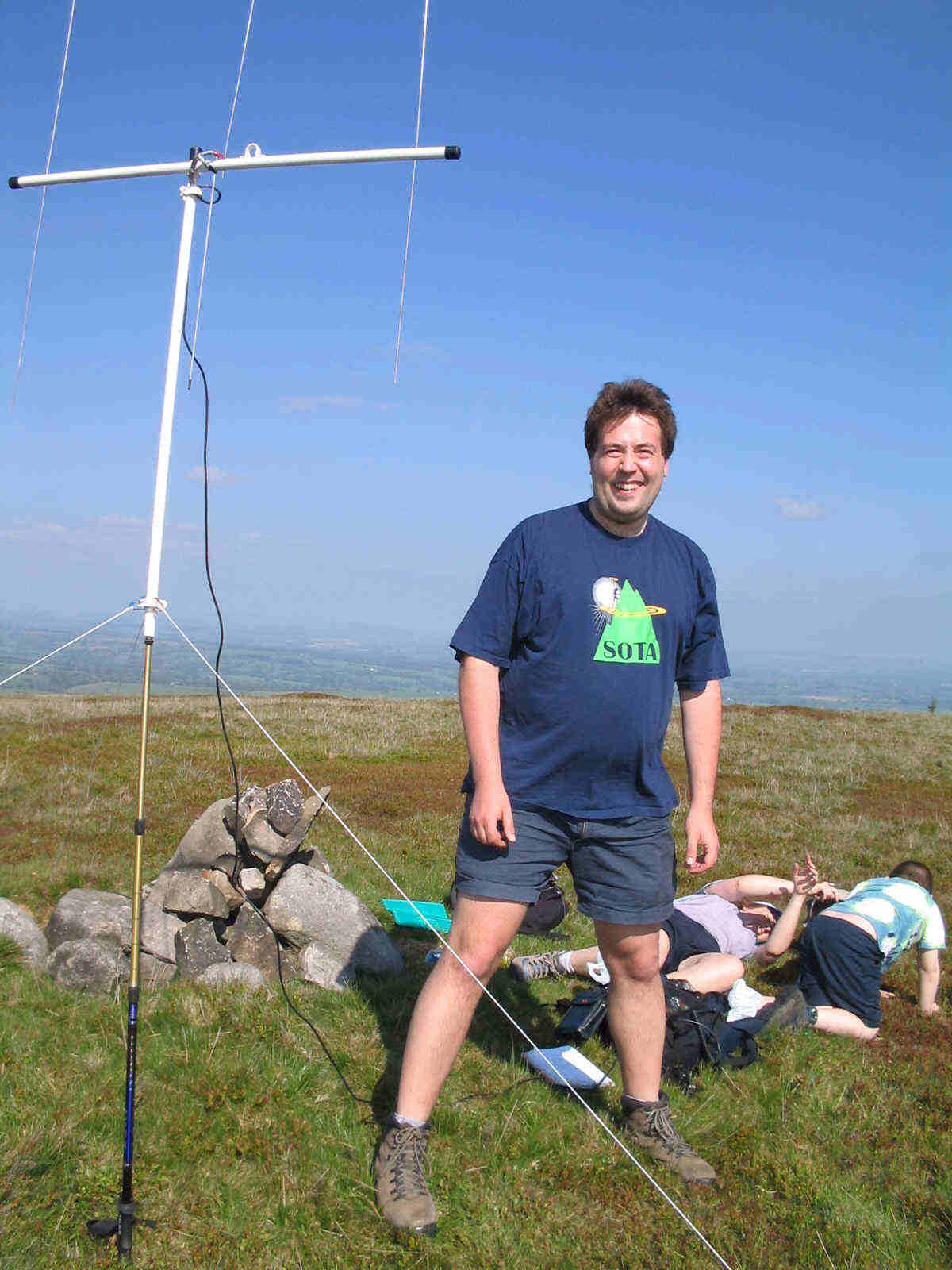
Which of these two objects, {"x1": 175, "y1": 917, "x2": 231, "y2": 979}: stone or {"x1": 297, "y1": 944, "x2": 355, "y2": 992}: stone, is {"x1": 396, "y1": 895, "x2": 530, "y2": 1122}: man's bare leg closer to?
{"x1": 297, "y1": 944, "x2": 355, "y2": 992}: stone

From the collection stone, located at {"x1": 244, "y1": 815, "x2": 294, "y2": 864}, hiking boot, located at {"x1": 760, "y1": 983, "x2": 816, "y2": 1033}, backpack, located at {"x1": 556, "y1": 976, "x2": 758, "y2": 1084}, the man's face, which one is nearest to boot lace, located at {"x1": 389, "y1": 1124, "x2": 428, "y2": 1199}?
backpack, located at {"x1": 556, "y1": 976, "x2": 758, "y2": 1084}

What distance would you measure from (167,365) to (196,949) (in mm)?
3389

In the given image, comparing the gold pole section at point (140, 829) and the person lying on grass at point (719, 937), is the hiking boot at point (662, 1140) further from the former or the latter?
the gold pole section at point (140, 829)

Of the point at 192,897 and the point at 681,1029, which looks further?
the point at 192,897

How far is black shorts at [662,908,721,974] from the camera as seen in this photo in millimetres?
6031

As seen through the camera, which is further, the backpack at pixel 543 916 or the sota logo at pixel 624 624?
the backpack at pixel 543 916

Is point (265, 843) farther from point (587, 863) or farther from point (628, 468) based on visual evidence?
point (628, 468)

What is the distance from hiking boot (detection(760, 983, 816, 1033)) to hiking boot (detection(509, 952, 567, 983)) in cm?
137

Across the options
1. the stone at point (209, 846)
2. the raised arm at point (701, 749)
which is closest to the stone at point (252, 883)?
the stone at point (209, 846)

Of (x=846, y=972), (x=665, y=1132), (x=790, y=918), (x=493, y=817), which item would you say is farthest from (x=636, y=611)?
(x=790, y=918)

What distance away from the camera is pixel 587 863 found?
11.6ft

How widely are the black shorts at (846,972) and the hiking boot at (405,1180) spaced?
10.4ft

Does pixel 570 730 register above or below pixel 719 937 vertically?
above

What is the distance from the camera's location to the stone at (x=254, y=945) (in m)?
5.42
